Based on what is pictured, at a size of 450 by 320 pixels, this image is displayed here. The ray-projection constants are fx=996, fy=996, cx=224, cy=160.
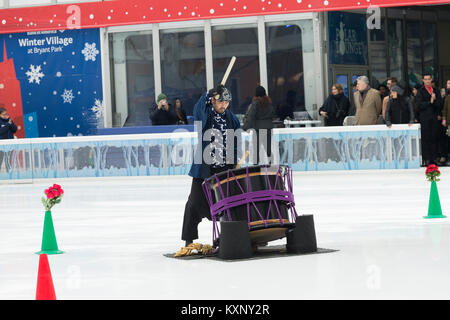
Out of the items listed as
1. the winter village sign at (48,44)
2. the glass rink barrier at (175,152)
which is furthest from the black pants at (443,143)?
the winter village sign at (48,44)

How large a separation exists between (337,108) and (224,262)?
12.3 metres

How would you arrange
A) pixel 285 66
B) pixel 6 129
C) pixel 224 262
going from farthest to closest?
1. pixel 285 66
2. pixel 6 129
3. pixel 224 262

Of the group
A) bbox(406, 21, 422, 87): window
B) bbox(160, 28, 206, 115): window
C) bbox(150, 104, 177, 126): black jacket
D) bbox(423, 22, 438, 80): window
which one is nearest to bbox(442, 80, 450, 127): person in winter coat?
bbox(150, 104, 177, 126): black jacket

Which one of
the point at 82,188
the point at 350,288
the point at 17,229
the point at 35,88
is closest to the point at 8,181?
the point at 82,188

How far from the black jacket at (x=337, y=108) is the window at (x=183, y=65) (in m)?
4.47

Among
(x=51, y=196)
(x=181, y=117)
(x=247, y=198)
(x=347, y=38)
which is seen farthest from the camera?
(x=347, y=38)

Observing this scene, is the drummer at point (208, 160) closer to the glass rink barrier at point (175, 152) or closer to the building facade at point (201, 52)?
the glass rink barrier at point (175, 152)

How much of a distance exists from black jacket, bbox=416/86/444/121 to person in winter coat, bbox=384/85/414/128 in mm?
320

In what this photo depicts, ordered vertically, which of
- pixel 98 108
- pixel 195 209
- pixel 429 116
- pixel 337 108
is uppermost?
pixel 98 108

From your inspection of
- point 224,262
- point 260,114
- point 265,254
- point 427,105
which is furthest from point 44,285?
point 427,105

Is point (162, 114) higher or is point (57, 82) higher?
point (57, 82)

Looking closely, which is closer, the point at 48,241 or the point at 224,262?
the point at 224,262

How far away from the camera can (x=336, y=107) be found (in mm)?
20031

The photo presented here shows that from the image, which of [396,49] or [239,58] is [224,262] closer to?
[239,58]
